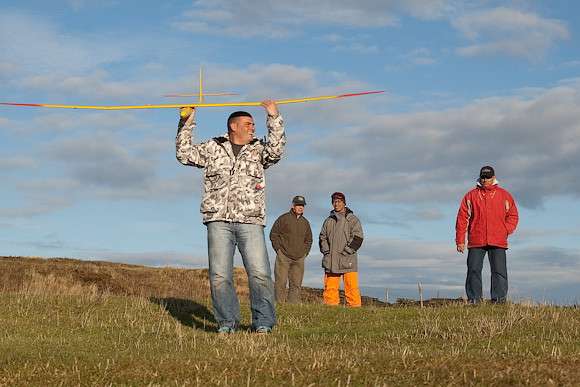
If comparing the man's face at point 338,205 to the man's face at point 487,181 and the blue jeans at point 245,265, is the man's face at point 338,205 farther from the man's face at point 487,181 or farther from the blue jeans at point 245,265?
the blue jeans at point 245,265

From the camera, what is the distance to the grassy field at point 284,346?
6148 millimetres

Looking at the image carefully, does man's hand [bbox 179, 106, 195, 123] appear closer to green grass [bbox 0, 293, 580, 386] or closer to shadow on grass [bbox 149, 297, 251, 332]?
green grass [bbox 0, 293, 580, 386]

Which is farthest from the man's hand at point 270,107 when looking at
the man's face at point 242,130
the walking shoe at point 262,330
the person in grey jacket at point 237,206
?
the walking shoe at point 262,330

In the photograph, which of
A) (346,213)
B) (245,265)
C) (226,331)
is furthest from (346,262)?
(226,331)

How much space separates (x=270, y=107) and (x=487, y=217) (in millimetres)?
6870

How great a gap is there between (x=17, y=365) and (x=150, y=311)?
5340 millimetres

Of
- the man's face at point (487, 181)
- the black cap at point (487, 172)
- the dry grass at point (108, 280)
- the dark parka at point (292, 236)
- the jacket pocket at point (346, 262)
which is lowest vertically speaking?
the dry grass at point (108, 280)

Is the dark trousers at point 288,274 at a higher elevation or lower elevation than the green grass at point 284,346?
higher

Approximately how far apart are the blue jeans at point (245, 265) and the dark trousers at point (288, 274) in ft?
23.7

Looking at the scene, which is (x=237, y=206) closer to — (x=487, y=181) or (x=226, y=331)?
(x=226, y=331)

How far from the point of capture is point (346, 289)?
1644 centimetres

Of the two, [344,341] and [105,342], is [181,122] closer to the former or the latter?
[105,342]

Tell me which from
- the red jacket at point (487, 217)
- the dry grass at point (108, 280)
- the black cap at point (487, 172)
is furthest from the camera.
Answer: the dry grass at point (108, 280)

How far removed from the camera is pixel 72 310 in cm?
1240
